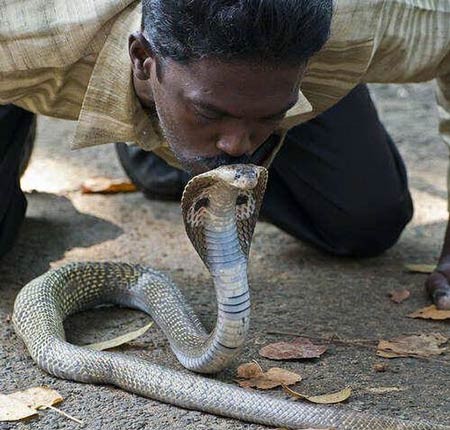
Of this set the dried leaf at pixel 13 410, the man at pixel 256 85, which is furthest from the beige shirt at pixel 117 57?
the dried leaf at pixel 13 410

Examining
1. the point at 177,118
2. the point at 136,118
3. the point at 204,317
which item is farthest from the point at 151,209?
the point at 177,118

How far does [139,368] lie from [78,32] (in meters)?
0.90

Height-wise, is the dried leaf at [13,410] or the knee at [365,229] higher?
the dried leaf at [13,410]

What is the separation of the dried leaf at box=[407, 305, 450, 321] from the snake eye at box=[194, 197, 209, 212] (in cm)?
111

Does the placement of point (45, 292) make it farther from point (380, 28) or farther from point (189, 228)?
point (380, 28)

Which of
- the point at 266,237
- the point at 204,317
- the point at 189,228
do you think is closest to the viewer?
the point at 189,228

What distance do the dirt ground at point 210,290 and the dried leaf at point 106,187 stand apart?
0.04 m

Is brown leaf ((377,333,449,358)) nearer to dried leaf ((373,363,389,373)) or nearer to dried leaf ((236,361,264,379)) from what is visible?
dried leaf ((373,363,389,373))

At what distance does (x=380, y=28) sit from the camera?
10.3 feet

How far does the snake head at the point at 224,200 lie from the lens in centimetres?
246

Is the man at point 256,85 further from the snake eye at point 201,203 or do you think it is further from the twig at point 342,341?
the twig at point 342,341

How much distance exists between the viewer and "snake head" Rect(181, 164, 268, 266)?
246 cm

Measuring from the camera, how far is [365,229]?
404 centimetres

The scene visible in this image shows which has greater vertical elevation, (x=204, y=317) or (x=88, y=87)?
(x=88, y=87)
